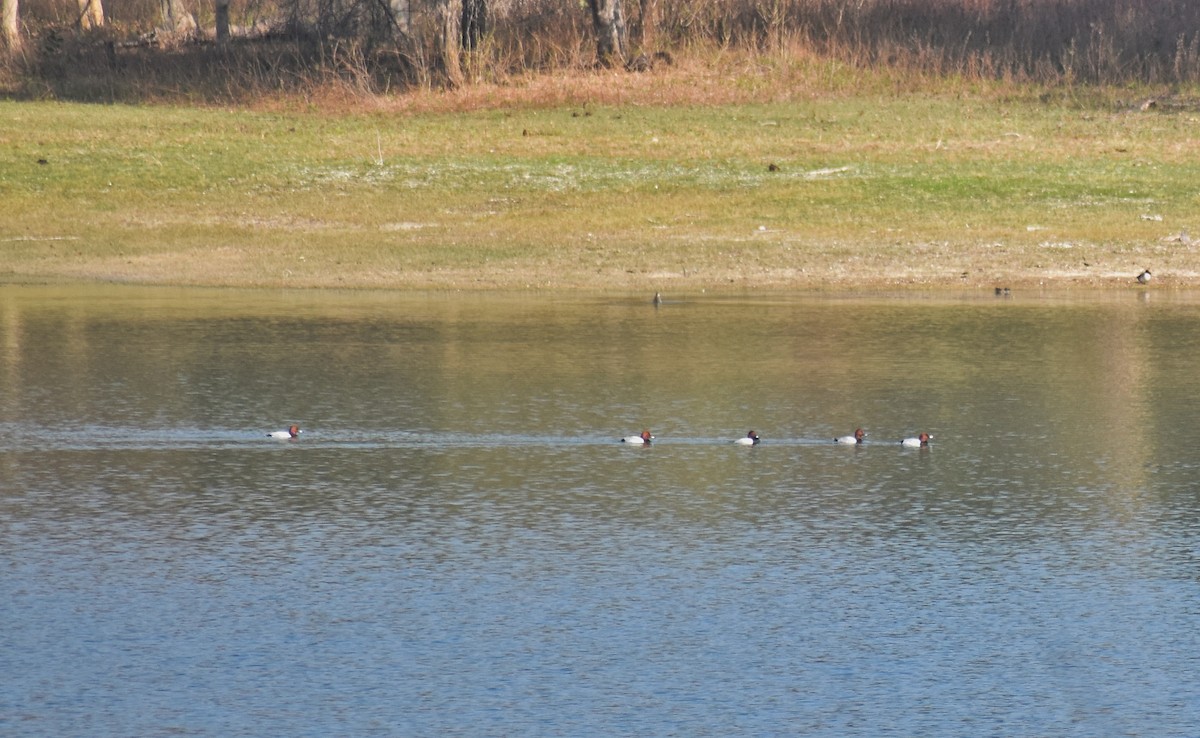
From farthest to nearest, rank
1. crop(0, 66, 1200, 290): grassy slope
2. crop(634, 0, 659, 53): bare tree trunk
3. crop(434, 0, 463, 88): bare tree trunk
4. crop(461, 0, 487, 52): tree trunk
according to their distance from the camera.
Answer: crop(634, 0, 659, 53): bare tree trunk, crop(461, 0, 487, 52): tree trunk, crop(434, 0, 463, 88): bare tree trunk, crop(0, 66, 1200, 290): grassy slope

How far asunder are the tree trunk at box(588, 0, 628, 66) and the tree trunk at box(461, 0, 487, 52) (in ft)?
7.52

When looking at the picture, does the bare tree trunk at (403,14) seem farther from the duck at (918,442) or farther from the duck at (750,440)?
the duck at (918,442)

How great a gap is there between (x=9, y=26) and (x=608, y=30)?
16617 mm

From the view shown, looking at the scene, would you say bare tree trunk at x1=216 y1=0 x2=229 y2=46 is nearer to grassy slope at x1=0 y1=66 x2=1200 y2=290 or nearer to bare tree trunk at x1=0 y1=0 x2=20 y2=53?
bare tree trunk at x1=0 y1=0 x2=20 y2=53

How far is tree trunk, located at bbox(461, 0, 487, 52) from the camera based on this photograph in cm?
3488

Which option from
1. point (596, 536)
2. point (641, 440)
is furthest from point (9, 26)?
point (596, 536)

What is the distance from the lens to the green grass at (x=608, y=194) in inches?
794

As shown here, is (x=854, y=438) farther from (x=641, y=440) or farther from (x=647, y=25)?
(x=647, y=25)

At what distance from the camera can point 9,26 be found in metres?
43.0

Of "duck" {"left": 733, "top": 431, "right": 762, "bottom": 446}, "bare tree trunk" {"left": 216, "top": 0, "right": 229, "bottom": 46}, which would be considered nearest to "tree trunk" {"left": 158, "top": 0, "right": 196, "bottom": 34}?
"bare tree trunk" {"left": 216, "top": 0, "right": 229, "bottom": 46}

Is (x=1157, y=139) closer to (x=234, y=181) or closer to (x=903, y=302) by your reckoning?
(x=903, y=302)

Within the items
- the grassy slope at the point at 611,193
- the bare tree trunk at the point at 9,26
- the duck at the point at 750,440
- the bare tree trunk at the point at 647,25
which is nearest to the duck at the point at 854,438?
the duck at the point at 750,440

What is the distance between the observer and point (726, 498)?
930 centimetres

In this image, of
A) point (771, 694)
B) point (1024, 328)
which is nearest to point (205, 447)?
point (771, 694)
